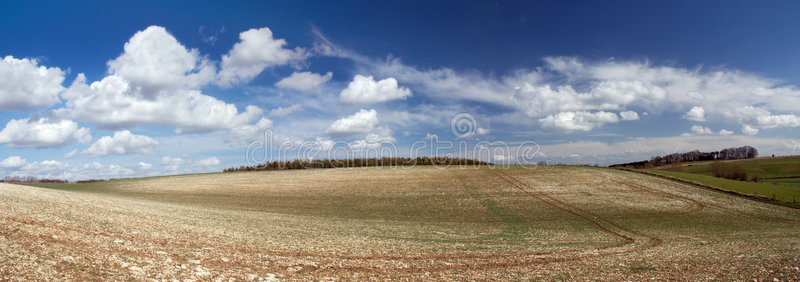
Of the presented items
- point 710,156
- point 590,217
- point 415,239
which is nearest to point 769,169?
point 710,156

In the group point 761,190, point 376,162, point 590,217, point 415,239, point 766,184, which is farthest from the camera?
point 376,162

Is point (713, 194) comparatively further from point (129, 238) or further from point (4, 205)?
point (4, 205)

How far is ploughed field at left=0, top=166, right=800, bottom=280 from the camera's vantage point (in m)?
10.9

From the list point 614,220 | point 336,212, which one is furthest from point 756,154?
point 336,212

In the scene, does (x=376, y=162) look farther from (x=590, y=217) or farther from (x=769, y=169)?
(x=769, y=169)

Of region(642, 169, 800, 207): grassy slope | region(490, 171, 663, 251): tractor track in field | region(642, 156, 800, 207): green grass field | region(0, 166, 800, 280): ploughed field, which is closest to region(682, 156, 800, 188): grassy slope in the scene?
region(642, 156, 800, 207): green grass field

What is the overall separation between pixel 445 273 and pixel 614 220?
79.9 ft

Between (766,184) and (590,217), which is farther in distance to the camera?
(766,184)

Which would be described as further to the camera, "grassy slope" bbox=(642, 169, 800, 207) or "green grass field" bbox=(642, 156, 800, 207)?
"green grass field" bbox=(642, 156, 800, 207)

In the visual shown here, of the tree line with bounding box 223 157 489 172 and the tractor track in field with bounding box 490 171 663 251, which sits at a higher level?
the tree line with bounding box 223 157 489 172

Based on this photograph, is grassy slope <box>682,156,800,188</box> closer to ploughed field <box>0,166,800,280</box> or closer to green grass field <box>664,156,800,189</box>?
green grass field <box>664,156,800,189</box>

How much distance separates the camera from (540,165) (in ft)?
203

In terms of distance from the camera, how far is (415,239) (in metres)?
18.7

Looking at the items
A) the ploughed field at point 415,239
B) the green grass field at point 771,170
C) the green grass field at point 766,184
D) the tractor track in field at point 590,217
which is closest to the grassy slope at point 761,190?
the green grass field at point 766,184
